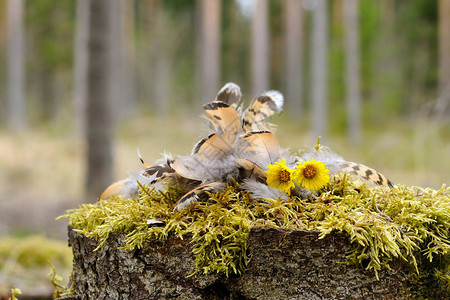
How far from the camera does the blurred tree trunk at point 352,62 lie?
15.2 metres

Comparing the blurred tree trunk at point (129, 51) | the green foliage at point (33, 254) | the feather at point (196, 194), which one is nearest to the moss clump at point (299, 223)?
the feather at point (196, 194)

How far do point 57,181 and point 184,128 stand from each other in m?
11.4

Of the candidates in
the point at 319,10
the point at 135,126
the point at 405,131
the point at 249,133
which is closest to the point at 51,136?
the point at 135,126

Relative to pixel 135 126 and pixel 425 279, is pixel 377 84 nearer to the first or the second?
pixel 135 126

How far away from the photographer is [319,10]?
1321cm

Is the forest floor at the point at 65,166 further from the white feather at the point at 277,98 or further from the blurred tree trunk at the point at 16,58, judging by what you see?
the blurred tree trunk at the point at 16,58

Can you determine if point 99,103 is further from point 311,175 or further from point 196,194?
point 311,175

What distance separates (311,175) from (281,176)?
100 mm

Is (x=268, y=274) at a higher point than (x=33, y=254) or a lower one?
lower

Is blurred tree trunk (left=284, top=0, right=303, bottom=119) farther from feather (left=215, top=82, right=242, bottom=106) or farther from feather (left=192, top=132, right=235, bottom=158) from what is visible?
feather (left=192, top=132, right=235, bottom=158)

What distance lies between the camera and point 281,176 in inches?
54.9

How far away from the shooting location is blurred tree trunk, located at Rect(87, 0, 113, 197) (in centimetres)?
554

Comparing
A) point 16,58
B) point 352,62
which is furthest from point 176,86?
point 352,62

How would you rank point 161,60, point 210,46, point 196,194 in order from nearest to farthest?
point 196,194 < point 210,46 < point 161,60
